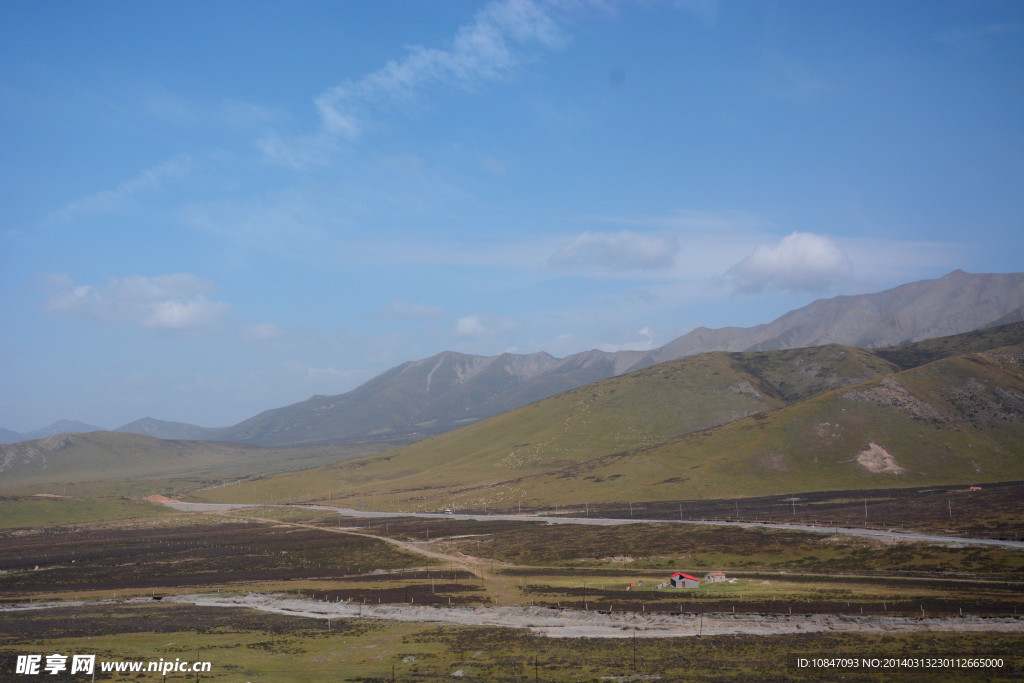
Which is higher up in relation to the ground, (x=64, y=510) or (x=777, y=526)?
(x=64, y=510)

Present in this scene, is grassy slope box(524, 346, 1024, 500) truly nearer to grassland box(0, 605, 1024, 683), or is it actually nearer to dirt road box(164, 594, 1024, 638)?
dirt road box(164, 594, 1024, 638)

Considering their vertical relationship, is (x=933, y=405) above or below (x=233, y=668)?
above

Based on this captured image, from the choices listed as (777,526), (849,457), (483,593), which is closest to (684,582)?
(483,593)

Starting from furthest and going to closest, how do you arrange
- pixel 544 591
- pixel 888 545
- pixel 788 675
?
1. pixel 888 545
2. pixel 544 591
3. pixel 788 675

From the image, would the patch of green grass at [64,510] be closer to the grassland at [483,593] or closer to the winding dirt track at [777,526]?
the grassland at [483,593]

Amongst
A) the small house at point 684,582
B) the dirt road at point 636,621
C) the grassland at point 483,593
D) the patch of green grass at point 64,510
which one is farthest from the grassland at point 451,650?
the patch of green grass at point 64,510

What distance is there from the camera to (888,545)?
8356cm

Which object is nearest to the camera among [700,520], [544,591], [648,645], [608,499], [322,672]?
[322,672]

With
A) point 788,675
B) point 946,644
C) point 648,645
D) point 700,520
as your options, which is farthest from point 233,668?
point 700,520

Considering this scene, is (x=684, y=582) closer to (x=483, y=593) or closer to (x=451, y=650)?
(x=483, y=593)

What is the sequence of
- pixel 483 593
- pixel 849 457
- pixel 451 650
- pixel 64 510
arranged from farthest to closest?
pixel 64 510 → pixel 849 457 → pixel 483 593 → pixel 451 650

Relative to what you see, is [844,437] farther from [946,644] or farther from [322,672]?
[322,672]

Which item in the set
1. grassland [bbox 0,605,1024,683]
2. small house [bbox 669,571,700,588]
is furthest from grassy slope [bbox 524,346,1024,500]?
grassland [bbox 0,605,1024,683]

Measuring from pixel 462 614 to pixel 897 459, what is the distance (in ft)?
492
